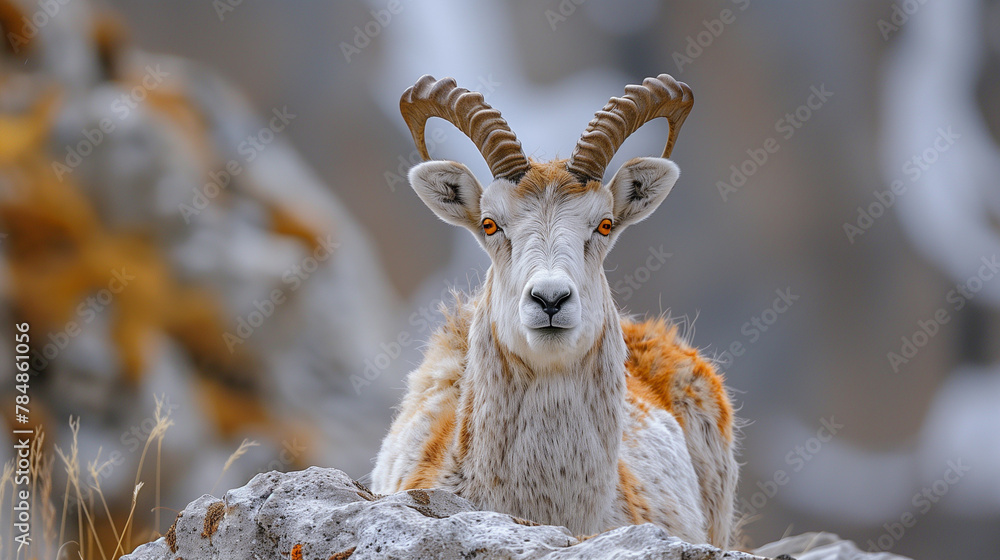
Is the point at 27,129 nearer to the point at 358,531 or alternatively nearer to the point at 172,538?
the point at 172,538

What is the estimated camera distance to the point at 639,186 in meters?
4.12

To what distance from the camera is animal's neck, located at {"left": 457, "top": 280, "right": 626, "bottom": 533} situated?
138 inches

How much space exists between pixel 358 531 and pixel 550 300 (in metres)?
1.38

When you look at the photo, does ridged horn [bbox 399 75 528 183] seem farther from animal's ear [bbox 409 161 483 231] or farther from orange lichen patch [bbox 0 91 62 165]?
orange lichen patch [bbox 0 91 62 165]

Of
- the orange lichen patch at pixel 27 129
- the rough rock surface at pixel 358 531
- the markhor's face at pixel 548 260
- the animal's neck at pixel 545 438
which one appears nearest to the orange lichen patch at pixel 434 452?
the animal's neck at pixel 545 438

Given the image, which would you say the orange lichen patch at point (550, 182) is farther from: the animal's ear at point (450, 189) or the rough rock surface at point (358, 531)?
the rough rock surface at point (358, 531)

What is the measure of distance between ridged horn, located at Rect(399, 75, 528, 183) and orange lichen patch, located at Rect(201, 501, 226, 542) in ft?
6.83

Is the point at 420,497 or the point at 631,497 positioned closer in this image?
the point at 420,497

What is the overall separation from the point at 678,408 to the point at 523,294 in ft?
7.61

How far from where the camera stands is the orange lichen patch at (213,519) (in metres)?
2.45

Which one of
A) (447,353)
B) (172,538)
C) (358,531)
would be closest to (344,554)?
(358,531)

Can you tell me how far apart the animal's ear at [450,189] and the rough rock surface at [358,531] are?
1.75m

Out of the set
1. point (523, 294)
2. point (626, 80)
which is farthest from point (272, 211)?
point (523, 294)

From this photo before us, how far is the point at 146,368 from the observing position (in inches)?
375
